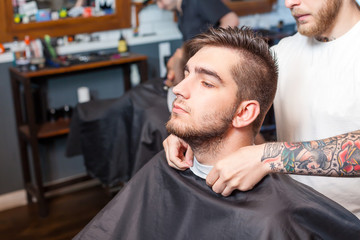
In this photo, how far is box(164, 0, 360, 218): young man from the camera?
118cm

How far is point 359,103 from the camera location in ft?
4.53

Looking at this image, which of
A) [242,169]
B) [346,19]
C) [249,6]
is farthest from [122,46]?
[242,169]

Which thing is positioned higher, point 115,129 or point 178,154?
point 178,154

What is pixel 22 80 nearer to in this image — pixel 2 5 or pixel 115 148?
pixel 2 5

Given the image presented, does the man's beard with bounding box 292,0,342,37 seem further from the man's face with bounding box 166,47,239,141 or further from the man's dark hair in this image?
the man's face with bounding box 166,47,239,141

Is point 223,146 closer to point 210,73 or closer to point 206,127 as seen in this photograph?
point 206,127

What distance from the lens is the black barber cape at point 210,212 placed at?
1.17 meters

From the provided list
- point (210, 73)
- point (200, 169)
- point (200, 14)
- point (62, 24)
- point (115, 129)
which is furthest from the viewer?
point (62, 24)

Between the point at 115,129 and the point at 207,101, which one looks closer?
the point at 207,101

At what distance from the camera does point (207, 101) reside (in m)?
1.27

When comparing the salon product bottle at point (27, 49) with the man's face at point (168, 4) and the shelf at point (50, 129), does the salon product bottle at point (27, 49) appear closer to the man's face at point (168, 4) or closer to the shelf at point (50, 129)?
the shelf at point (50, 129)

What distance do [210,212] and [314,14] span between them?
0.68 meters

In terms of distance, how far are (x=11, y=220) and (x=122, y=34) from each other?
1.58 m

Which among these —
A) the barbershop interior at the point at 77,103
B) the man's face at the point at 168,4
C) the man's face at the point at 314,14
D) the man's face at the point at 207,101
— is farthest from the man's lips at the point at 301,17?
the man's face at the point at 168,4
